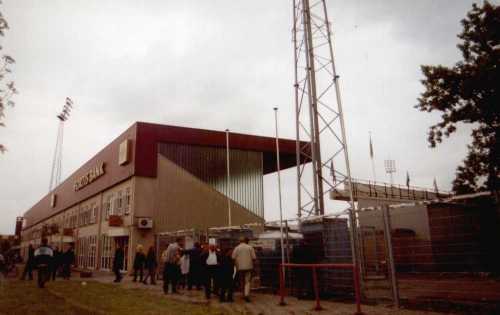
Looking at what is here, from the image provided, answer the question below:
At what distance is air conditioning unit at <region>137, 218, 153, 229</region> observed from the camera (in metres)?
27.2

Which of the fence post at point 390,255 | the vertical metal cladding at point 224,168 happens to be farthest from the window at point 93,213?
the fence post at point 390,255

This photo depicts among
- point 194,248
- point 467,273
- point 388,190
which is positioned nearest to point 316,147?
point 194,248

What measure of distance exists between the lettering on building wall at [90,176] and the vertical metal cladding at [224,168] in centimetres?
874

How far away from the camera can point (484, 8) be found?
21281 millimetres

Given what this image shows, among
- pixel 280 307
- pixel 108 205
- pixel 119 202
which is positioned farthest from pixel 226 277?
pixel 108 205

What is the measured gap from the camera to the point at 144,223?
89.5 feet

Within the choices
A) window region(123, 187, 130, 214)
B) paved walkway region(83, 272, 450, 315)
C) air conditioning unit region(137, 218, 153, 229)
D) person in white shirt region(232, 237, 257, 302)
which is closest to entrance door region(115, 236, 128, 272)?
window region(123, 187, 130, 214)

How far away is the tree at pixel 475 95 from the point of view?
20766 mm

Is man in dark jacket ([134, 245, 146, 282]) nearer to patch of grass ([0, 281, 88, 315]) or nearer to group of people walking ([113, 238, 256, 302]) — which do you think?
group of people walking ([113, 238, 256, 302])

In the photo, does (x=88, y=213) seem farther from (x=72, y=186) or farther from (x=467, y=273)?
(x=467, y=273)

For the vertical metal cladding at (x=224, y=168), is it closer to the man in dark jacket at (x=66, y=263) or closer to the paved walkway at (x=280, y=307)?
the man in dark jacket at (x=66, y=263)

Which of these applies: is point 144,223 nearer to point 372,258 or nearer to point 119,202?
point 119,202

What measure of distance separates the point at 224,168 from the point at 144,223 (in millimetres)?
7645

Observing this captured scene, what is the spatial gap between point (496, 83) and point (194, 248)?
53.4ft
